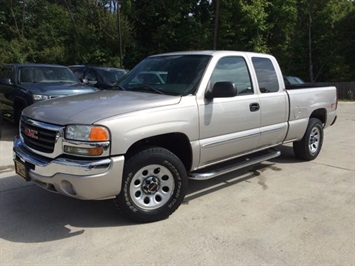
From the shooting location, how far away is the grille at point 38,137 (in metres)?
3.74

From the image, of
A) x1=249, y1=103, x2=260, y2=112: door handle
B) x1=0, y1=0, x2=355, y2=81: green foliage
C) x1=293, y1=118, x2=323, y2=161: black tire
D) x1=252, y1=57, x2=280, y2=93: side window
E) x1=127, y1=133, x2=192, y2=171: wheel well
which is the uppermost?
x1=0, y1=0, x2=355, y2=81: green foliage

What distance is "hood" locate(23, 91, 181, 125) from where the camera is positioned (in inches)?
145

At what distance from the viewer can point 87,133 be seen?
3557 millimetres

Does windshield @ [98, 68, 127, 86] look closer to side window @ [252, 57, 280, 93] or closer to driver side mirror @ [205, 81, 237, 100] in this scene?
side window @ [252, 57, 280, 93]

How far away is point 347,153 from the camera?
7.51m

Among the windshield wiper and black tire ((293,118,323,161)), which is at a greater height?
the windshield wiper

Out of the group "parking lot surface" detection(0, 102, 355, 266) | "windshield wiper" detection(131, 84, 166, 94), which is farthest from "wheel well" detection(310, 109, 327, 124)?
"windshield wiper" detection(131, 84, 166, 94)

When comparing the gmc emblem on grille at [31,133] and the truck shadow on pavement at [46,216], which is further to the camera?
the gmc emblem on grille at [31,133]

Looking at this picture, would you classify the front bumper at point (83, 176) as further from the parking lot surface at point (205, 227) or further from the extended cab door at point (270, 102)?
the extended cab door at point (270, 102)

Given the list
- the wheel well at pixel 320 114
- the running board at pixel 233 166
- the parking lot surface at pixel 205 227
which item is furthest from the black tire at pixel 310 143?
the parking lot surface at pixel 205 227

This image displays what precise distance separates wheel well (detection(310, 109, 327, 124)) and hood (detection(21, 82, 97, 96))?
16.7 ft

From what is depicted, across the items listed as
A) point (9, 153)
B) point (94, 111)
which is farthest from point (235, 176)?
point (9, 153)

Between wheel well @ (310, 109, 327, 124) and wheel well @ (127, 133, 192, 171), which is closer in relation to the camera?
wheel well @ (127, 133, 192, 171)

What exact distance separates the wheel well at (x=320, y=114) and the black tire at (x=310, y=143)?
0.16 meters
